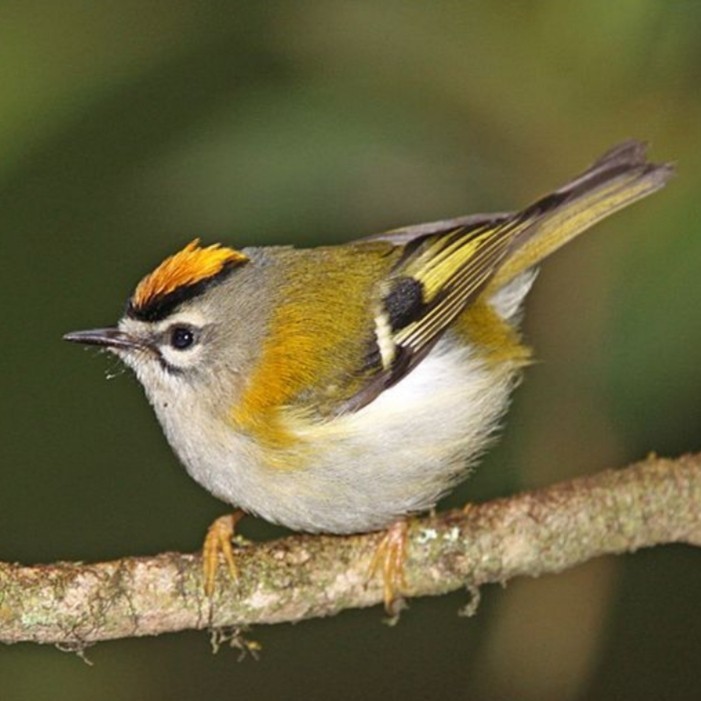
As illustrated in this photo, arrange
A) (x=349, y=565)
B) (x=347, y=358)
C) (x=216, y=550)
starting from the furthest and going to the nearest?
1. (x=347, y=358)
2. (x=349, y=565)
3. (x=216, y=550)

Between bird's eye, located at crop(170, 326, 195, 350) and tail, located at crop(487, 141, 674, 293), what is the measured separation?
0.86 meters

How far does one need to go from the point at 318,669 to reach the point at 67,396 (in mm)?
→ 1146

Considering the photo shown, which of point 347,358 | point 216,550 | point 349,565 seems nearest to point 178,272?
point 347,358

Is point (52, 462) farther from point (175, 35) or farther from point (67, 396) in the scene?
point (175, 35)

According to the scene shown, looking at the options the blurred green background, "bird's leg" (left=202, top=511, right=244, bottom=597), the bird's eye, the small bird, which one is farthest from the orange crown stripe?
"bird's leg" (left=202, top=511, right=244, bottom=597)

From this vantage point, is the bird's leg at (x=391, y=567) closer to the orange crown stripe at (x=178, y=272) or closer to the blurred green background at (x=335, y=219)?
the blurred green background at (x=335, y=219)

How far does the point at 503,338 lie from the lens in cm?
405

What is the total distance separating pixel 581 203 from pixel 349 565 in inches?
46.3

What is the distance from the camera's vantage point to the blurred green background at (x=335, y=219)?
3.57 meters

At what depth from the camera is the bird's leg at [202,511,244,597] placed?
→ 331 cm

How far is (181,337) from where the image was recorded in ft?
12.3

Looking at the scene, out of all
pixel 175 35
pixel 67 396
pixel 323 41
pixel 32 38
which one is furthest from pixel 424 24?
pixel 67 396

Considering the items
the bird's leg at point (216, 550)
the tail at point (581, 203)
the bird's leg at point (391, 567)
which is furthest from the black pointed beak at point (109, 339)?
the tail at point (581, 203)

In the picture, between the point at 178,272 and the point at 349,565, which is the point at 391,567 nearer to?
the point at 349,565
